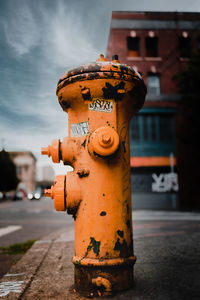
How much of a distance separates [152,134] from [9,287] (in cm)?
1524

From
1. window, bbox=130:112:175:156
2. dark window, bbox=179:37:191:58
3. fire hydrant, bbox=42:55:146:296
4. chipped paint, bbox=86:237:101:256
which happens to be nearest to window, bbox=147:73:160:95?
window, bbox=130:112:175:156

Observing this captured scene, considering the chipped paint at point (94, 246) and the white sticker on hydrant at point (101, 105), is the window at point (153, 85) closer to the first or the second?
the white sticker on hydrant at point (101, 105)

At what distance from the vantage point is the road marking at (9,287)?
8.17ft

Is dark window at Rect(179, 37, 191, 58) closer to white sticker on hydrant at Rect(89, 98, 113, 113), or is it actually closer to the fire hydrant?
the fire hydrant

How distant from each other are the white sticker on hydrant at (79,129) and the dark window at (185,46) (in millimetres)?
17281

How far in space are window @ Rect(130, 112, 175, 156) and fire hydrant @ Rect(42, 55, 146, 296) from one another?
14.4 m

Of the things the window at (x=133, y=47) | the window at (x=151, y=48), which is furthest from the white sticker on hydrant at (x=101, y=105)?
the window at (x=151, y=48)

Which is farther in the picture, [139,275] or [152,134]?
[152,134]

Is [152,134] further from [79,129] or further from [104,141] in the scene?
[104,141]

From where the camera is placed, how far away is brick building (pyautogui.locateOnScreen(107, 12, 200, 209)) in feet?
54.7

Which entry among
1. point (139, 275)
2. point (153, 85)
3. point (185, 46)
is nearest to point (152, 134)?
point (153, 85)

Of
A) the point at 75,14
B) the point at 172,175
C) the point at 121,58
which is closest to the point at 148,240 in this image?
the point at 75,14

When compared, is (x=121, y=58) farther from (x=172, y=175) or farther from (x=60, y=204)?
(x=60, y=204)

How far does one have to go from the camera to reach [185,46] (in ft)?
59.4
